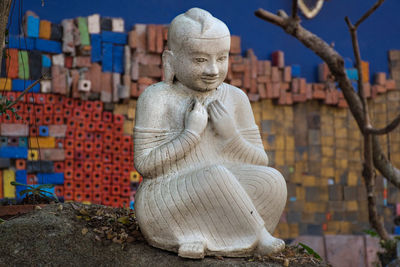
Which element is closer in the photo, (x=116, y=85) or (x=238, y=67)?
(x=116, y=85)

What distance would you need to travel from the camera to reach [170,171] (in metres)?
3.88

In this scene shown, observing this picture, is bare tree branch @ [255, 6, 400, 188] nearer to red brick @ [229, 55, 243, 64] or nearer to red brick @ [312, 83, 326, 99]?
red brick @ [229, 55, 243, 64]

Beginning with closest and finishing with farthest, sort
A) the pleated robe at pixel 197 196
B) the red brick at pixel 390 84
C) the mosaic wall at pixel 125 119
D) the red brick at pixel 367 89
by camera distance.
→ the pleated robe at pixel 197 196 → the mosaic wall at pixel 125 119 → the red brick at pixel 367 89 → the red brick at pixel 390 84

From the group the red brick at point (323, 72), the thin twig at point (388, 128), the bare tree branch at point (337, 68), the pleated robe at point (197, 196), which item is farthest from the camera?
the red brick at point (323, 72)

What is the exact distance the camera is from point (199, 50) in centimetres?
386

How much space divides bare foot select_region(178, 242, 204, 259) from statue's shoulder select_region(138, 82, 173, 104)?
101cm

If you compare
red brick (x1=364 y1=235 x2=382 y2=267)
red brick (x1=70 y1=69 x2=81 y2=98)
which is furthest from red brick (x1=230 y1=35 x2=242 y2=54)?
red brick (x1=364 y1=235 x2=382 y2=267)

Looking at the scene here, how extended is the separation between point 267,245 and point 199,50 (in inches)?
53.6

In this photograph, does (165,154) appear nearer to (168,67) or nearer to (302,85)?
(168,67)

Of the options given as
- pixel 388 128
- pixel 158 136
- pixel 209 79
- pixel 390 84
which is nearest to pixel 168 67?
pixel 209 79

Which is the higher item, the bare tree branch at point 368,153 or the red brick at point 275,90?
the red brick at point 275,90

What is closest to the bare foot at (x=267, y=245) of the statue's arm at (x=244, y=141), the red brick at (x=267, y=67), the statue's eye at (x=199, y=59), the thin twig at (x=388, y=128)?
the statue's arm at (x=244, y=141)

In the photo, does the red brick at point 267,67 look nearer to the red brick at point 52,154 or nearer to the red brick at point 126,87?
the red brick at point 126,87

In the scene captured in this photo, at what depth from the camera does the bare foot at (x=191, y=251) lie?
11.9 ft
